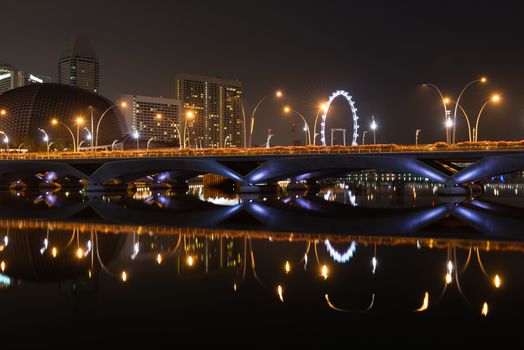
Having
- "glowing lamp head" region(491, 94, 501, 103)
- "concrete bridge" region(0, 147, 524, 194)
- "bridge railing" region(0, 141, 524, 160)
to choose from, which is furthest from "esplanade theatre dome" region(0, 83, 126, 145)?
"glowing lamp head" region(491, 94, 501, 103)

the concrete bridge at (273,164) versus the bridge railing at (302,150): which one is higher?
the bridge railing at (302,150)

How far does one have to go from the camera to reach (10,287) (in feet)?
39.2

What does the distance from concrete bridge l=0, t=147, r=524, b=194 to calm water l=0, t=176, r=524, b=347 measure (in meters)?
30.5

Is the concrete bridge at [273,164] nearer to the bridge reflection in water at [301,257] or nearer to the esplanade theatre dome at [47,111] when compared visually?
the bridge reflection in water at [301,257]

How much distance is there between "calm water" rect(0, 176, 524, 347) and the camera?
8.52 metres

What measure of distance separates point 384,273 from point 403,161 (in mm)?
42775

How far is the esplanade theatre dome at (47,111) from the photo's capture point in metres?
135

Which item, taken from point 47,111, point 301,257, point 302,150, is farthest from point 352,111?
point 47,111

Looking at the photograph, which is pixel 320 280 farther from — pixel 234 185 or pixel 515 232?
pixel 234 185

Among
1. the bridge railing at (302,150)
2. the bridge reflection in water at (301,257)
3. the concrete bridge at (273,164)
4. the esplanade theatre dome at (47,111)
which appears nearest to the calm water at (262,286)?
the bridge reflection in water at (301,257)

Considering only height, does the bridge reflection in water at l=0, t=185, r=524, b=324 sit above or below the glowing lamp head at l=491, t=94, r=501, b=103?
below

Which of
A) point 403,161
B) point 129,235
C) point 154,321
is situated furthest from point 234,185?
point 154,321

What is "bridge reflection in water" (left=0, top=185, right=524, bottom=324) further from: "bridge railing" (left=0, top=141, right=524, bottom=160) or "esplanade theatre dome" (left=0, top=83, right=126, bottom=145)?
"esplanade theatre dome" (left=0, top=83, right=126, bottom=145)

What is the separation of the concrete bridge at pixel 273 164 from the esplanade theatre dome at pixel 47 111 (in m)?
52.5
